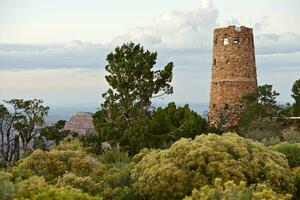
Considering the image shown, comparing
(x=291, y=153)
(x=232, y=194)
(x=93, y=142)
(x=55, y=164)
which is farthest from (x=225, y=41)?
(x=232, y=194)

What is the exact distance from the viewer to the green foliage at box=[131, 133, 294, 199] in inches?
580

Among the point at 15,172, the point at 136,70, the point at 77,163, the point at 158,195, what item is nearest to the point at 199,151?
the point at 158,195

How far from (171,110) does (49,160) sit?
13.0 meters

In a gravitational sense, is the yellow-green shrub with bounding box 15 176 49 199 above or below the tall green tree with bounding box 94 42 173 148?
below

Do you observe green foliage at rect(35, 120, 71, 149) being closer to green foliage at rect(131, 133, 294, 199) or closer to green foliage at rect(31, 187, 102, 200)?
green foliage at rect(131, 133, 294, 199)

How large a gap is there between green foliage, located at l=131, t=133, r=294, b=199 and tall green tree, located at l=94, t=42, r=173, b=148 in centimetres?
1316

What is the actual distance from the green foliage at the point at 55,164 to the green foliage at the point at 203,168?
55.4 inches

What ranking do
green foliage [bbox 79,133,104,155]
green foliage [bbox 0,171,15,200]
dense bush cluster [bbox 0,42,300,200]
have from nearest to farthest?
green foliage [bbox 0,171,15,200] < dense bush cluster [bbox 0,42,300,200] < green foliage [bbox 79,133,104,155]

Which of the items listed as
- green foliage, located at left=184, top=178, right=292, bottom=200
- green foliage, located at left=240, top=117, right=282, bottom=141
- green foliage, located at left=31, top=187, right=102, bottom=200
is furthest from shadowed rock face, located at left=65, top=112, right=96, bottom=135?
green foliage, located at left=184, top=178, right=292, bottom=200

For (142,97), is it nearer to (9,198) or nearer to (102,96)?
(102,96)

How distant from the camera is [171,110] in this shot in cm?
2850

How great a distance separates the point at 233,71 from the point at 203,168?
24450 millimetres

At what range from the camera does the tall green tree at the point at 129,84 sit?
95.6 feet

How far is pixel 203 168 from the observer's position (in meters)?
15.0
